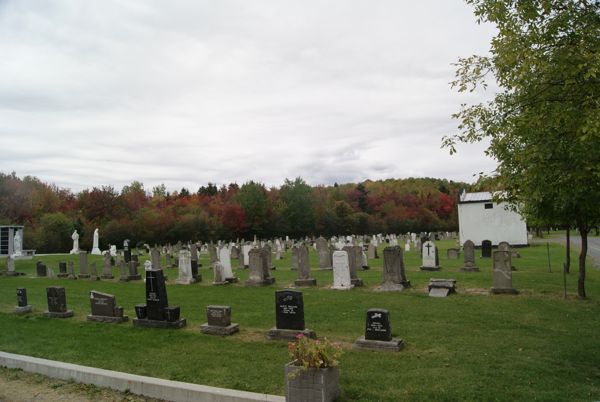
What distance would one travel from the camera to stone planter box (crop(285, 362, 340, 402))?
18.6 feet

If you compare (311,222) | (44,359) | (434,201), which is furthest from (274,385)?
(434,201)

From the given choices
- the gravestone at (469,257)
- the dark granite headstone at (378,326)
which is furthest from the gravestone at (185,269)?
the dark granite headstone at (378,326)

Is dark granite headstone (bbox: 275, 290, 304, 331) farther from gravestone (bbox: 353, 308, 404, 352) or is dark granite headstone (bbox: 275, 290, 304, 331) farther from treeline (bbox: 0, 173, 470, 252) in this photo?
treeline (bbox: 0, 173, 470, 252)

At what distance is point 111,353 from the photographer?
879 centimetres

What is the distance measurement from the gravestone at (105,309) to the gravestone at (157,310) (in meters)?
0.75

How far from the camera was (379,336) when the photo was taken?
28.0ft

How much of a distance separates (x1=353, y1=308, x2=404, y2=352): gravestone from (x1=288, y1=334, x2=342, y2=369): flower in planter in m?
2.72

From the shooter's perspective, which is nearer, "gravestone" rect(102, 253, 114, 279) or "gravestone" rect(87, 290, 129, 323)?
"gravestone" rect(87, 290, 129, 323)

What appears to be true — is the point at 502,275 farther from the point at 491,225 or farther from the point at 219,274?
the point at 491,225

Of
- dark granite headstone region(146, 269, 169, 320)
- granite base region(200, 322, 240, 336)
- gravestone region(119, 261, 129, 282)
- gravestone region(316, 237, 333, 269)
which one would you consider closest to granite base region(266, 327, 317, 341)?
granite base region(200, 322, 240, 336)

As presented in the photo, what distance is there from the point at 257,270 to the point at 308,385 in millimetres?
12650

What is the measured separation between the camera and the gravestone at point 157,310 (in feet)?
36.1

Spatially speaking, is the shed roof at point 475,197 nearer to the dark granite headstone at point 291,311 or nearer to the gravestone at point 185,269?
the gravestone at point 185,269

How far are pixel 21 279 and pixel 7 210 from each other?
3150 centimetres
